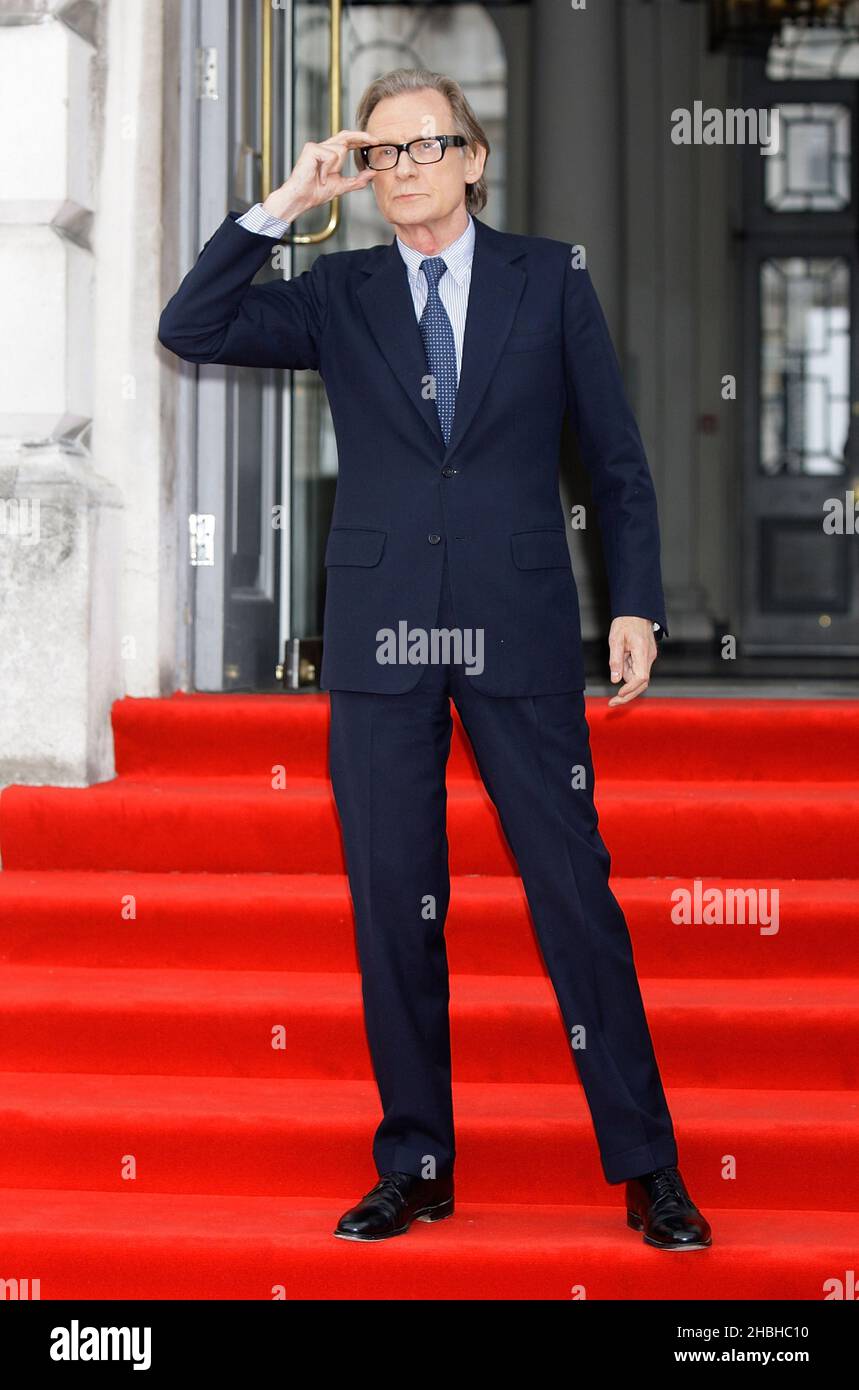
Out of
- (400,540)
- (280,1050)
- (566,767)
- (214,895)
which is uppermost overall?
(400,540)

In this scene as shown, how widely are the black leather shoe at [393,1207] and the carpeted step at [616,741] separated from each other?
54.3 inches

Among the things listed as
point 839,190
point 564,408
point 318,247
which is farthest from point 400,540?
point 839,190

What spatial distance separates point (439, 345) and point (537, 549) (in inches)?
13.2

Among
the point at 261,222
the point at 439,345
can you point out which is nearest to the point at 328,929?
the point at 439,345

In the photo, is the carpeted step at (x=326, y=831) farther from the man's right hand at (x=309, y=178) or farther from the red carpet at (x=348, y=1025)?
the man's right hand at (x=309, y=178)

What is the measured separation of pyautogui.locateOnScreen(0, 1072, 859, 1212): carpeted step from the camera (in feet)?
8.76

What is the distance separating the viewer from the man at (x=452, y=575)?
2.34 metres

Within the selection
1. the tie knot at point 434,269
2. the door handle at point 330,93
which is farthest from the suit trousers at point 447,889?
the door handle at point 330,93

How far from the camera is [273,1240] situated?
2.45m

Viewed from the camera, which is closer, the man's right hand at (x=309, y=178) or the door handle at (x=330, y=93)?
the man's right hand at (x=309, y=178)
